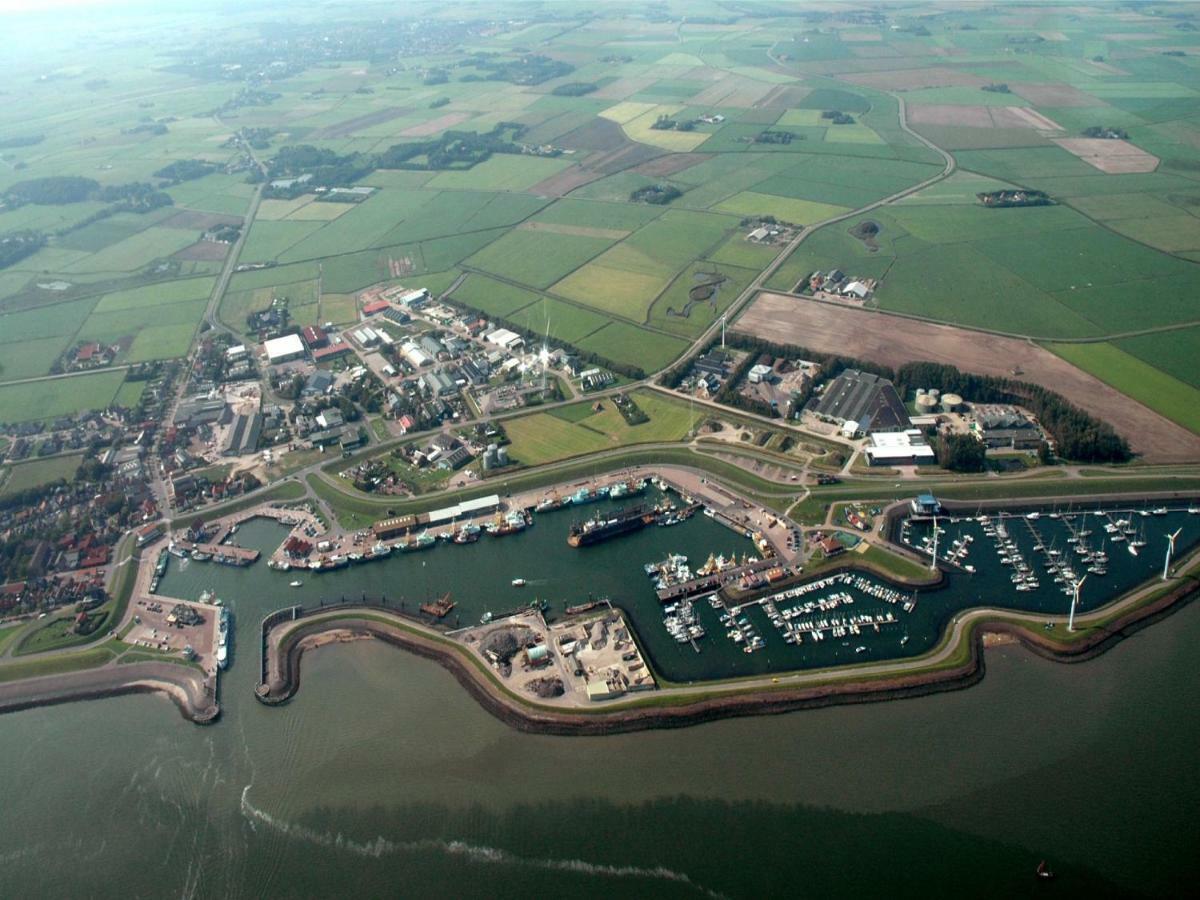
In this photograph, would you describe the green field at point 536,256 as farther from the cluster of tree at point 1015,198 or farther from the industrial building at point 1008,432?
the cluster of tree at point 1015,198

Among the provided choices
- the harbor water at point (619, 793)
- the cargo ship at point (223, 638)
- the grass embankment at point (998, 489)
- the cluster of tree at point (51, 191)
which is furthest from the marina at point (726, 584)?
the cluster of tree at point (51, 191)

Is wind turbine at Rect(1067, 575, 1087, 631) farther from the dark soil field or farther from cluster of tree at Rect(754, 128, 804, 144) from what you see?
cluster of tree at Rect(754, 128, 804, 144)

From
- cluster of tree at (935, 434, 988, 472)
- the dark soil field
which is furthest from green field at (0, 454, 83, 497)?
cluster of tree at (935, 434, 988, 472)

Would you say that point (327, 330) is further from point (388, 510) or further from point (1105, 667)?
point (1105, 667)

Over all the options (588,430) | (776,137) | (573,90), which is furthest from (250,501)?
(573,90)

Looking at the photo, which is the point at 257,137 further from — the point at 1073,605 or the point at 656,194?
the point at 1073,605

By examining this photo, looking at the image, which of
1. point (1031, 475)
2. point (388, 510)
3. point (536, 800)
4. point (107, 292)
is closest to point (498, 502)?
point (388, 510)
